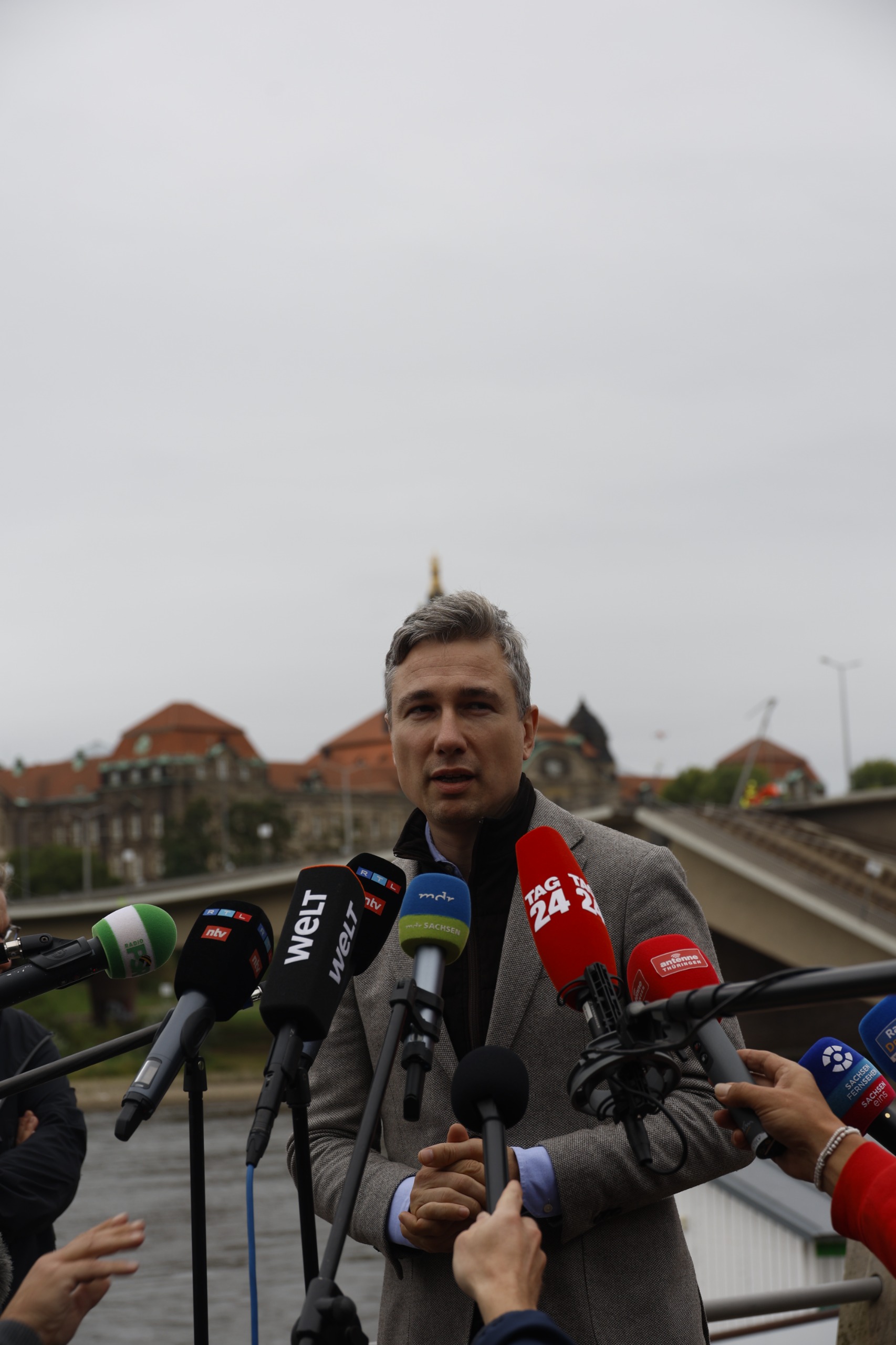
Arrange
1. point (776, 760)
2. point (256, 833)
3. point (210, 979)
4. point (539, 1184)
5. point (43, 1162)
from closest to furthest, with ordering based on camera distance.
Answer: point (210, 979) < point (539, 1184) < point (43, 1162) < point (256, 833) < point (776, 760)

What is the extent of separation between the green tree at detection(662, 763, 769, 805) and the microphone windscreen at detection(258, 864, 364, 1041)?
3708 inches

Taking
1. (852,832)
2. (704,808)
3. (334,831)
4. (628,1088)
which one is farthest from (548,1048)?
(334,831)

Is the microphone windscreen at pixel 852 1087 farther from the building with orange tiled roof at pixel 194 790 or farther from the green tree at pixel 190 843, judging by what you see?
the building with orange tiled roof at pixel 194 790

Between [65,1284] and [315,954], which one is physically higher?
[315,954]

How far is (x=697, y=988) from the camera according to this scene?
197 centimetres

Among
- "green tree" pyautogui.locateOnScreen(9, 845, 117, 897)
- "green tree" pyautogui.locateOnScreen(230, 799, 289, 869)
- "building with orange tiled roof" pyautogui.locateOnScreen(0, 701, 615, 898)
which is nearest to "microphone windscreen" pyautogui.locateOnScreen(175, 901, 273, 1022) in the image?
"green tree" pyautogui.locateOnScreen(9, 845, 117, 897)

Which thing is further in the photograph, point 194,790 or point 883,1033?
point 194,790

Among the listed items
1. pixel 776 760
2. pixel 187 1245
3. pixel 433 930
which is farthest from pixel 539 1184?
pixel 776 760

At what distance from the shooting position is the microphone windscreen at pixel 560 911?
A: 2.16m

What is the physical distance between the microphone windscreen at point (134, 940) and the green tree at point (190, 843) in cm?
9004

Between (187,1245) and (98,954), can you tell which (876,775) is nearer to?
(187,1245)

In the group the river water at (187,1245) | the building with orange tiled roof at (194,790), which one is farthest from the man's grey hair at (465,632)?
the building with orange tiled roof at (194,790)

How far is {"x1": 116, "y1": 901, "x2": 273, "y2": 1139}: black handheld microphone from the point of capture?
2.01m

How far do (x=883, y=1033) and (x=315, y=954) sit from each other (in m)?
0.87
